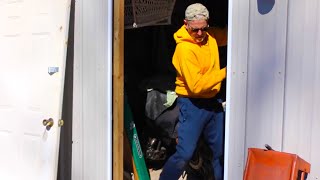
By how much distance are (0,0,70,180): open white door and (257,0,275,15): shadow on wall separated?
145 centimetres

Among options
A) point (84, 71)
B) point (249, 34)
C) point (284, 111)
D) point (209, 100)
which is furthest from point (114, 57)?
point (284, 111)

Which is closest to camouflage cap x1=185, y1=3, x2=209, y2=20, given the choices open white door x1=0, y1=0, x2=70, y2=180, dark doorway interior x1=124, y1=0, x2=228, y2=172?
dark doorway interior x1=124, y1=0, x2=228, y2=172

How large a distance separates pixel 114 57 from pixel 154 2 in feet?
3.97

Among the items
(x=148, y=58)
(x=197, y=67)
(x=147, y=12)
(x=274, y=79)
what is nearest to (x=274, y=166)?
(x=274, y=79)

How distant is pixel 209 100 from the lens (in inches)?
129

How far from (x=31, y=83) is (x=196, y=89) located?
1302mm

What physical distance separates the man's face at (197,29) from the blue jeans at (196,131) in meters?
0.50

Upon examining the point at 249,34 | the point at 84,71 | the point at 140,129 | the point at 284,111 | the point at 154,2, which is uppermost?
the point at 154,2

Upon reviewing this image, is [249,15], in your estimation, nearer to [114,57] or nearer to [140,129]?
[114,57]

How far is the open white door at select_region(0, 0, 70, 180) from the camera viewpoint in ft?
10.2

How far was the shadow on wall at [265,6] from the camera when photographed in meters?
2.50

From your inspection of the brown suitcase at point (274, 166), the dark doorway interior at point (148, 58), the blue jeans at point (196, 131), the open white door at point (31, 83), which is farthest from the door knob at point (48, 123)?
the brown suitcase at point (274, 166)

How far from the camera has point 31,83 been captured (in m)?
3.20

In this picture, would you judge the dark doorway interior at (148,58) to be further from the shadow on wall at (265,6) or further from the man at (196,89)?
the shadow on wall at (265,6)
